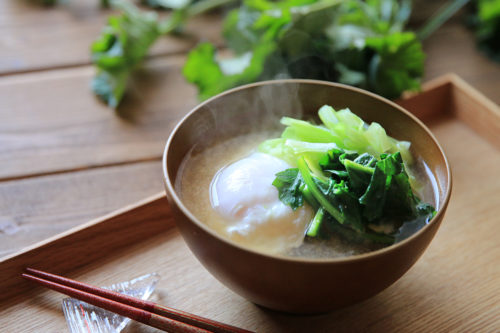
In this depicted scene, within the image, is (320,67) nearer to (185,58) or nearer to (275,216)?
(185,58)

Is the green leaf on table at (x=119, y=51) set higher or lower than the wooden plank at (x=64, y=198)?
higher

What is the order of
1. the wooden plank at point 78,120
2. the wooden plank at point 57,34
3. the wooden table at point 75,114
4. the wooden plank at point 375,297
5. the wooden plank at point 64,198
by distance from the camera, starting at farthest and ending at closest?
the wooden plank at point 57,34, the wooden plank at point 78,120, the wooden table at point 75,114, the wooden plank at point 64,198, the wooden plank at point 375,297

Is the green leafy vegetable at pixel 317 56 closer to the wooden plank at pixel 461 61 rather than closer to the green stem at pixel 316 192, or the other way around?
the wooden plank at pixel 461 61

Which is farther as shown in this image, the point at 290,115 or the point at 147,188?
the point at 147,188

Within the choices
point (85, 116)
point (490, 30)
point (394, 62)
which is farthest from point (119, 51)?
point (490, 30)

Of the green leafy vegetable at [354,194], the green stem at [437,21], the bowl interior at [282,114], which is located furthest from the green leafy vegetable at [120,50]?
the green stem at [437,21]

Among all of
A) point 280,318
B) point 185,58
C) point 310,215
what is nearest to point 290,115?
point 310,215
